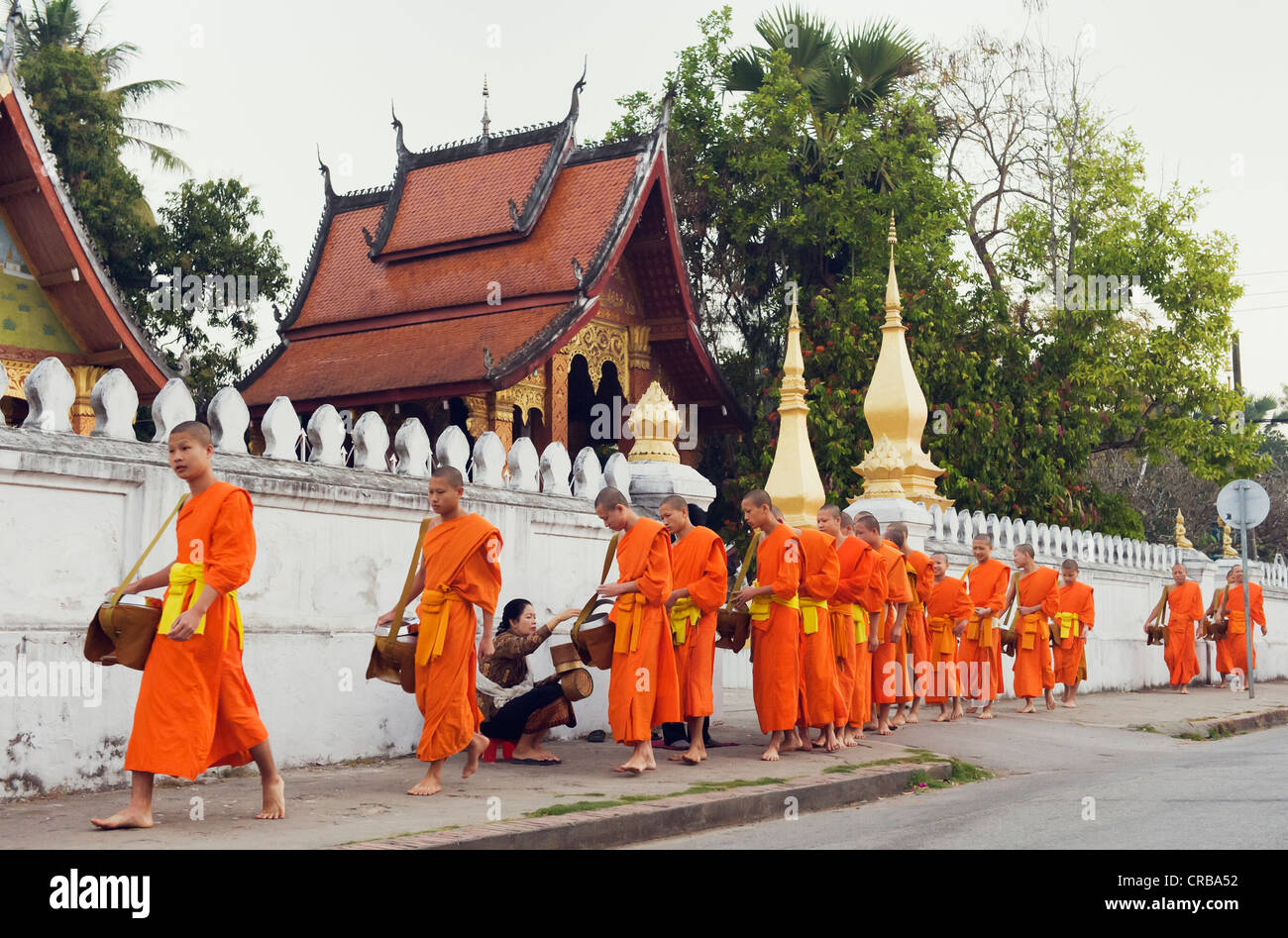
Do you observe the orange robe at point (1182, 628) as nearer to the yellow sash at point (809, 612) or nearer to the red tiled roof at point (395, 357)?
the red tiled roof at point (395, 357)

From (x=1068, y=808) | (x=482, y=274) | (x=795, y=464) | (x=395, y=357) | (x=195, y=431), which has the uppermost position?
(x=482, y=274)

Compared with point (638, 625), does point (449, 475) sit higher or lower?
higher

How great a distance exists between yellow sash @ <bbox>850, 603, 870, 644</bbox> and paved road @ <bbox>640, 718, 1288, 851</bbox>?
0.96 meters

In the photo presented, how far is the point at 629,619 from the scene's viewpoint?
8266 millimetres

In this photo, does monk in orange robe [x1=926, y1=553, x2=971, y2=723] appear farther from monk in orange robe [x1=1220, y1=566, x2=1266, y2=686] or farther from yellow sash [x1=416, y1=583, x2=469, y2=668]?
monk in orange robe [x1=1220, y1=566, x2=1266, y2=686]

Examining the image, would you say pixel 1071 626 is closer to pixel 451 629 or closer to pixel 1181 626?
pixel 1181 626

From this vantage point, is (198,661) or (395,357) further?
(395,357)

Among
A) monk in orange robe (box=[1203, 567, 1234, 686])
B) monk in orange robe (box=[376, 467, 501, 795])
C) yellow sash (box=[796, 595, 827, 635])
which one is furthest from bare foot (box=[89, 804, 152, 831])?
monk in orange robe (box=[1203, 567, 1234, 686])

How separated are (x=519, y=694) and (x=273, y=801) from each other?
272 cm

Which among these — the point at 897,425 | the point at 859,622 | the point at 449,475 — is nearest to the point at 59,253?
the point at 449,475

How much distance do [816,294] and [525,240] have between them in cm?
727

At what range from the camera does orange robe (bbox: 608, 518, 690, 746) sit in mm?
8172

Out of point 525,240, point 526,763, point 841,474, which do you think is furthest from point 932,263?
point 526,763
